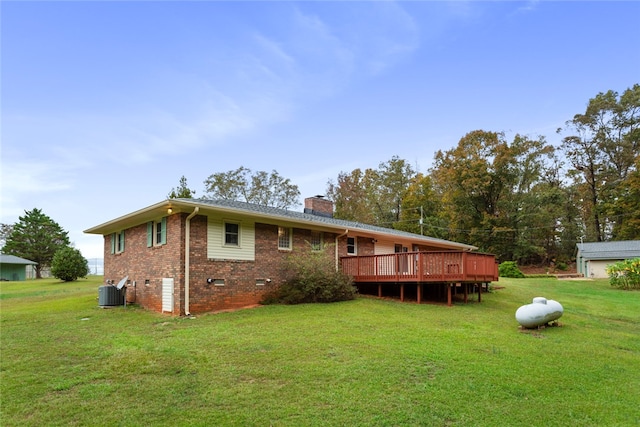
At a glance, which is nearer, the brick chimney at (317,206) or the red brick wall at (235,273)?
the red brick wall at (235,273)

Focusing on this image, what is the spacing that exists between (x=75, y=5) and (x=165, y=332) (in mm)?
9967

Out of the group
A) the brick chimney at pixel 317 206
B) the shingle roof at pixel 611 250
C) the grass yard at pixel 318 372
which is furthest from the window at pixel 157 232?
the shingle roof at pixel 611 250

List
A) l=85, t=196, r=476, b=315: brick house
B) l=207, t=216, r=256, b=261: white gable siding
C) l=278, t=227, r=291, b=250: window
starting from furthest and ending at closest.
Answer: l=278, t=227, r=291, b=250: window < l=207, t=216, r=256, b=261: white gable siding < l=85, t=196, r=476, b=315: brick house

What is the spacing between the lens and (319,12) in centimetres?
1385

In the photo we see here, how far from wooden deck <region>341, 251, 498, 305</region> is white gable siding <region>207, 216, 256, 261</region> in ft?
14.6

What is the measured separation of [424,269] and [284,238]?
4.86m

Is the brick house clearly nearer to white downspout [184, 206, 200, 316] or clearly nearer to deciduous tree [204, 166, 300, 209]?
white downspout [184, 206, 200, 316]

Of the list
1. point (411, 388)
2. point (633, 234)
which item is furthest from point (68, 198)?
point (633, 234)

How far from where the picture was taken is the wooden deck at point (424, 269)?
12976mm

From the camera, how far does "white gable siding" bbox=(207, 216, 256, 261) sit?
39.3 ft

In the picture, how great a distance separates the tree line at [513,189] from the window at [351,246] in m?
23.3

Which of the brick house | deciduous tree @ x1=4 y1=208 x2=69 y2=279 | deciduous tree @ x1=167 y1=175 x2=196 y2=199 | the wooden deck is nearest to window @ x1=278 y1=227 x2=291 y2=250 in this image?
the brick house

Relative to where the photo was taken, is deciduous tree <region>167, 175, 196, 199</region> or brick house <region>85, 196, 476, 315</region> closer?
brick house <region>85, 196, 476, 315</region>

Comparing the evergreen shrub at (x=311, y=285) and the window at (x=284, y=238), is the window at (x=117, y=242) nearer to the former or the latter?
the window at (x=284, y=238)
